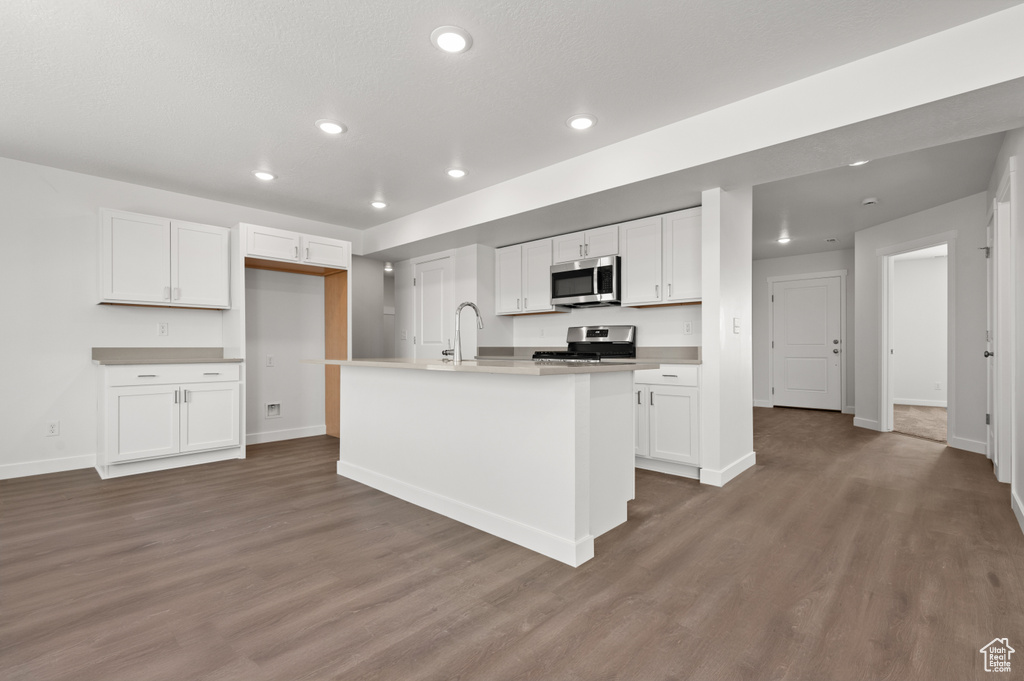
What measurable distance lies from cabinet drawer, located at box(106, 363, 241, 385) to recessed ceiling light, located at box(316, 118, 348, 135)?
2.44 m

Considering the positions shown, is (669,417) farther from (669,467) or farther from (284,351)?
(284,351)

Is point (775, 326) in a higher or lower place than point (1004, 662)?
higher

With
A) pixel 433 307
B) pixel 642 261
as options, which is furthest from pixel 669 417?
pixel 433 307

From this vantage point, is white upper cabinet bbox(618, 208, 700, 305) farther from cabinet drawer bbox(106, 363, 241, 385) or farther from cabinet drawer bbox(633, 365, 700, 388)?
cabinet drawer bbox(106, 363, 241, 385)

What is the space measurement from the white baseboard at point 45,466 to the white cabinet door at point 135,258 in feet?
4.72

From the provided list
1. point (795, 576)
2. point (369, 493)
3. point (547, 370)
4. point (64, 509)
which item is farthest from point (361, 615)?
point (64, 509)

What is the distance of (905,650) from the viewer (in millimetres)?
1646

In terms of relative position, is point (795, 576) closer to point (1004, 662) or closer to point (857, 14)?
point (1004, 662)

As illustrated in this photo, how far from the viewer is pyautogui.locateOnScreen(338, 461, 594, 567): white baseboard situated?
230 centimetres

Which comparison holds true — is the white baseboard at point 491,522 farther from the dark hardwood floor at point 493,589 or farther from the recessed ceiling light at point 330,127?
the recessed ceiling light at point 330,127

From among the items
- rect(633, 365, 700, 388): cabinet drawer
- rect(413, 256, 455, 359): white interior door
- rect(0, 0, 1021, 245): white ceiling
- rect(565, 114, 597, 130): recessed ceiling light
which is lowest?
rect(633, 365, 700, 388): cabinet drawer

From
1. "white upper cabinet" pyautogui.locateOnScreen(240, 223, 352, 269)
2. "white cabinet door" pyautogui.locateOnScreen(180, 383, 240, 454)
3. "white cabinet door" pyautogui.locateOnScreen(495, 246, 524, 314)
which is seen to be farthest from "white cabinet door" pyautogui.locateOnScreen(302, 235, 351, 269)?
"white cabinet door" pyautogui.locateOnScreen(495, 246, 524, 314)

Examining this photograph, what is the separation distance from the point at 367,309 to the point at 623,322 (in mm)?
3291

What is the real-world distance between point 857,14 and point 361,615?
3.37m
